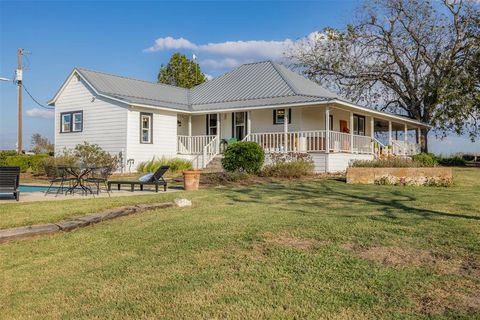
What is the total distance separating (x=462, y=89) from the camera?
2962 cm

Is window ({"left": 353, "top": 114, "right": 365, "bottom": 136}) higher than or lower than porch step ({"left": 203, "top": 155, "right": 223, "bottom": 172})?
higher

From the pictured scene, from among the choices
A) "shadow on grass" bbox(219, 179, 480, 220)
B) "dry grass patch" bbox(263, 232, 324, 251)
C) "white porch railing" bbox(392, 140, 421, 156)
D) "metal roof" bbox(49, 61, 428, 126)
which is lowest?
"dry grass patch" bbox(263, 232, 324, 251)

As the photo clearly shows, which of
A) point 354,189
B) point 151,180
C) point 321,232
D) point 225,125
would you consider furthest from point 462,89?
point 321,232

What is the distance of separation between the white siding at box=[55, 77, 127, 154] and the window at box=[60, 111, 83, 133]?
0.69 ft

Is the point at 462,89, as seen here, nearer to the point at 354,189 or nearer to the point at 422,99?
the point at 422,99

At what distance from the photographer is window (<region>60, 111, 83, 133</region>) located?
2256cm

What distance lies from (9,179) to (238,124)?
15.1 meters

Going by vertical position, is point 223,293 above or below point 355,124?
below

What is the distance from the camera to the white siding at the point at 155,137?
20469mm

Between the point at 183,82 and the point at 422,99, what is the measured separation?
20.6 metres

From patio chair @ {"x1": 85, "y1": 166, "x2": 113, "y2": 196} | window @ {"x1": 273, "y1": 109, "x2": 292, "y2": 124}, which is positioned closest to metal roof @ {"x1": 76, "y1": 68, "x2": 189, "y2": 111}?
window @ {"x1": 273, "y1": 109, "x2": 292, "y2": 124}

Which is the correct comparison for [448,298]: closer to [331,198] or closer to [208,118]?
[331,198]

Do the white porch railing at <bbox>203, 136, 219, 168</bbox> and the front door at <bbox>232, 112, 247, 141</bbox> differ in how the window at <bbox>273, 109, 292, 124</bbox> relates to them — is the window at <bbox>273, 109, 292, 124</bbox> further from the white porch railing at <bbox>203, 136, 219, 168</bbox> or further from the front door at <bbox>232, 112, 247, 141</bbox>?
the white porch railing at <bbox>203, 136, 219, 168</bbox>

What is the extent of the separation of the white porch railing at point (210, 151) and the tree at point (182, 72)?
18.7 meters
